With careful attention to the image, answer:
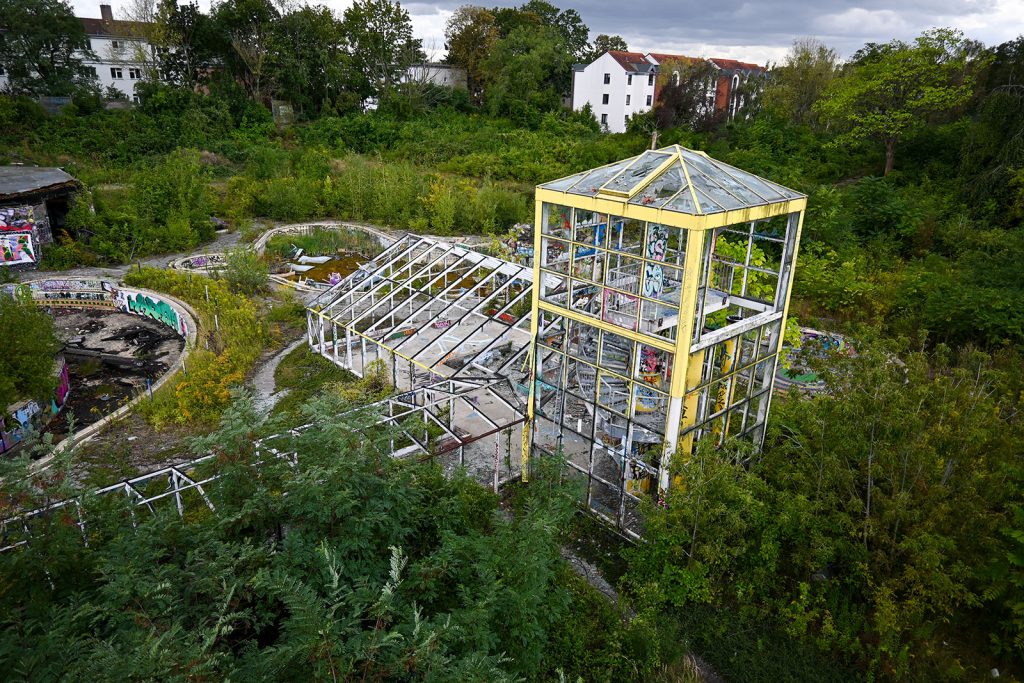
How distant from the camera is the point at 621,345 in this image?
1277 cm

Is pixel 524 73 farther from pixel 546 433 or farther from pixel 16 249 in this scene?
pixel 546 433

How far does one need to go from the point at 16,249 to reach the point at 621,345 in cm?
2480

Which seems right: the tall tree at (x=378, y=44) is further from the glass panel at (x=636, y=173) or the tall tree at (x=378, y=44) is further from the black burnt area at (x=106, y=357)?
the glass panel at (x=636, y=173)

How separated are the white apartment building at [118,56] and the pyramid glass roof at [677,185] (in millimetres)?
45806

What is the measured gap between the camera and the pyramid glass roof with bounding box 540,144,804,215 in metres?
9.33

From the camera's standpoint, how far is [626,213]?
384 inches

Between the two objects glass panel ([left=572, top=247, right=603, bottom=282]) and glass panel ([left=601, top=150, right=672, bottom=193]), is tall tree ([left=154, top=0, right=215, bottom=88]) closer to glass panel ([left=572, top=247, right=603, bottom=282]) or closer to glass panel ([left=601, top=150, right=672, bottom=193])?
glass panel ([left=572, top=247, right=603, bottom=282])

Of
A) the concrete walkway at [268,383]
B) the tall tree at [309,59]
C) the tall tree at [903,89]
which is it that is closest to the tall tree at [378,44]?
the tall tree at [309,59]

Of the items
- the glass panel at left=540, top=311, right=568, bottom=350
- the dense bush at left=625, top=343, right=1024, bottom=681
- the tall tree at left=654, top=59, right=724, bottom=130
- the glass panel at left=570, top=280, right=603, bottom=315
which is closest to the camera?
the dense bush at left=625, top=343, right=1024, bottom=681

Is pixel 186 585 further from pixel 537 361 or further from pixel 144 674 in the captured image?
pixel 537 361

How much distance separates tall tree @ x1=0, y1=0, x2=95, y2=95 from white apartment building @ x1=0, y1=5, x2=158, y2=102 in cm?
334

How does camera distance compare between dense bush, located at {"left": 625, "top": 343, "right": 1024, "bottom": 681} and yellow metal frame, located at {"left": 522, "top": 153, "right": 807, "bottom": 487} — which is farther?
yellow metal frame, located at {"left": 522, "top": 153, "right": 807, "bottom": 487}

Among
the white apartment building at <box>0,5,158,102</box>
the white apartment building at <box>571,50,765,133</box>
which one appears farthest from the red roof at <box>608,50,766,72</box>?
the white apartment building at <box>0,5,158,102</box>

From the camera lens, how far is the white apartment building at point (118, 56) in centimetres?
4428
